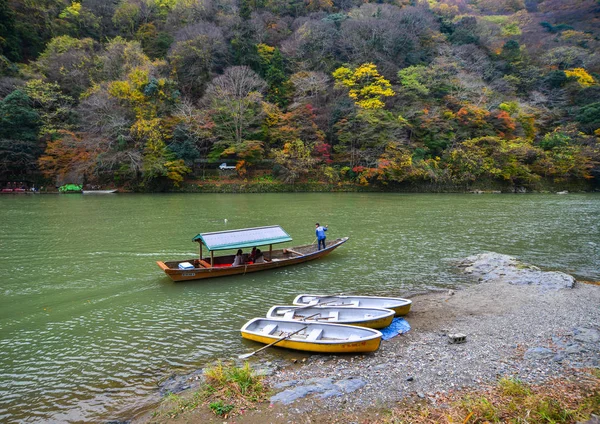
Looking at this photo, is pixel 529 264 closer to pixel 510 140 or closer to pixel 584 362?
pixel 584 362

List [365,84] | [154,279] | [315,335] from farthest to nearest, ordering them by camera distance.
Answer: [365,84] < [154,279] < [315,335]

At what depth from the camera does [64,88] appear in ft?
176

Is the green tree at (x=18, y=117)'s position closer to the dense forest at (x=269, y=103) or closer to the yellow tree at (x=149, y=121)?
Answer: the dense forest at (x=269, y=103)

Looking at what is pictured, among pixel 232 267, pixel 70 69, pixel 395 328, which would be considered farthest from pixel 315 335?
pixel 70 69

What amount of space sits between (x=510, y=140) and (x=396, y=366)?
58.0 metres

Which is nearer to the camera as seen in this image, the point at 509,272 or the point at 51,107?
the point at 509,272

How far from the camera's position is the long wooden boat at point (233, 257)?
46.8 feet

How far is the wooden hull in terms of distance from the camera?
46.1ft

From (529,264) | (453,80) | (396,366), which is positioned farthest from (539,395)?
(453,80)

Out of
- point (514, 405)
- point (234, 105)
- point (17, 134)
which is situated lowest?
point (514, 405)

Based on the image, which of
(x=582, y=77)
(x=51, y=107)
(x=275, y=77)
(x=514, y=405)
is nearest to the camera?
(x=514, y=405)

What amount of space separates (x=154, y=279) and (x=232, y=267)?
3252 millimetres

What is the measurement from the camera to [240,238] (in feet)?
51.0

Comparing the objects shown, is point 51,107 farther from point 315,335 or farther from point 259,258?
point 315,335
